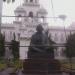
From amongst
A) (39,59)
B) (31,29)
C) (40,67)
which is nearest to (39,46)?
(39,59)

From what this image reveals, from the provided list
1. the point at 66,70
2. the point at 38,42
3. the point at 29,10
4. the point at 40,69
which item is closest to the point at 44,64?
the point at 40,69

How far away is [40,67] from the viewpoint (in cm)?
427

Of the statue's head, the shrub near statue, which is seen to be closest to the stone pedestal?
the shrub near statue

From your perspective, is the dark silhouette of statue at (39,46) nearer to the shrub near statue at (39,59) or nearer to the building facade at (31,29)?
the shrub near statue at (39,59)

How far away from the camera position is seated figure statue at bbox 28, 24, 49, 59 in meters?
4.59

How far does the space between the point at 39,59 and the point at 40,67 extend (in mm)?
143

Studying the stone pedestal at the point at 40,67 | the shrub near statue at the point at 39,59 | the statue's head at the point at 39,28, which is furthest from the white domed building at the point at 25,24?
the stone pedestal at the point at 40,67

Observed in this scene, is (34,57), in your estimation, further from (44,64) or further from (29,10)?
(29,10)

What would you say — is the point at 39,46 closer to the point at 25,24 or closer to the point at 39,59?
the point at 39,59

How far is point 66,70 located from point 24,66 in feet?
2.20

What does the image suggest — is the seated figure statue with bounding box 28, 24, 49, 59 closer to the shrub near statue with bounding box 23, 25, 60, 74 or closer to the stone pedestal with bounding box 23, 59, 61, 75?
the shrub near statue with bounding box 23, 25, 60, 74

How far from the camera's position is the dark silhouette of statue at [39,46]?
15.0 ft

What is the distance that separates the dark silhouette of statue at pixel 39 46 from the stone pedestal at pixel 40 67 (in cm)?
22

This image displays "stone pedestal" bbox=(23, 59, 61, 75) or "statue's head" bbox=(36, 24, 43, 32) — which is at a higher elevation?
"statue's head" bbox=(36, 24, 43, 32)
